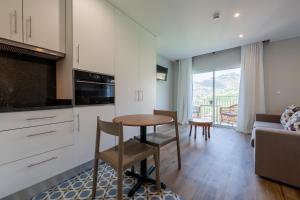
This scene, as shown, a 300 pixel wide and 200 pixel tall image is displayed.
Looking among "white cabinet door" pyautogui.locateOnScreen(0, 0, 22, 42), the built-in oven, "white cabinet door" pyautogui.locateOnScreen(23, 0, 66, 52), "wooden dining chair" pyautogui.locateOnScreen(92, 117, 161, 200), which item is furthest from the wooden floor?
"white cabinet door" pyautogui.locateOnScreen(0, 0, 22, 42)

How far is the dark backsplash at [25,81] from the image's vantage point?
5.42 feet

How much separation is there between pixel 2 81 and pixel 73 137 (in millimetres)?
1004

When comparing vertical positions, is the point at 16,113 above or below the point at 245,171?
above

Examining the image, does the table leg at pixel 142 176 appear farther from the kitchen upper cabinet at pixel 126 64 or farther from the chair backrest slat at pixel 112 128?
the kitchen upper cabinet at pixel 126 64

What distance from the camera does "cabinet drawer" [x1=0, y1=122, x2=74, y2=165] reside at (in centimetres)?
132


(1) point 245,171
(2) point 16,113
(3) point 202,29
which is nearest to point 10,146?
(2) point 16,113

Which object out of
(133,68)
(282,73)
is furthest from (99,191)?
(282,73)

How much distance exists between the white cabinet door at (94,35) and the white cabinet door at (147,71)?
82cm

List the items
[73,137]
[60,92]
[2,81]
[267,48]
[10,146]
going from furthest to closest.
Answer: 1. [267,48]
2. [60,92]
3. [73,137]
4. [2,81]
5. [10,146]

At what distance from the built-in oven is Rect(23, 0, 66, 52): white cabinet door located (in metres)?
0.45

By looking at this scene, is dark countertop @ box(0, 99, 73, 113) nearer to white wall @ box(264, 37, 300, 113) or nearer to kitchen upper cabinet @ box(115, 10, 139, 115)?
kitchen upper cabinet @ box(115, 10, 139, 115)

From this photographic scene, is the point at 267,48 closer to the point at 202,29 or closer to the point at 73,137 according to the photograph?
the point at 202,29

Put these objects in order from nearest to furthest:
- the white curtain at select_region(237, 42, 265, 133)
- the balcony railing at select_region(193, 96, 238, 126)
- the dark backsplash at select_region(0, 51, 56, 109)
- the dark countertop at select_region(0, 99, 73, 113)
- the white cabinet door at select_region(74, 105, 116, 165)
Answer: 1. the dark countertop at select_region(0, 99, 73, 113)
2. the dark backsplash at select_region(0, 51, 56, 109)
3. the white cabinet door at select_region(74, 105, 116, 165)
4. the white curtain at select_region(237, 42, 265, 133)
5. the balcony railing at select_region(193, 96, 238, 126)

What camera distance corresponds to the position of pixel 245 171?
2018mm
